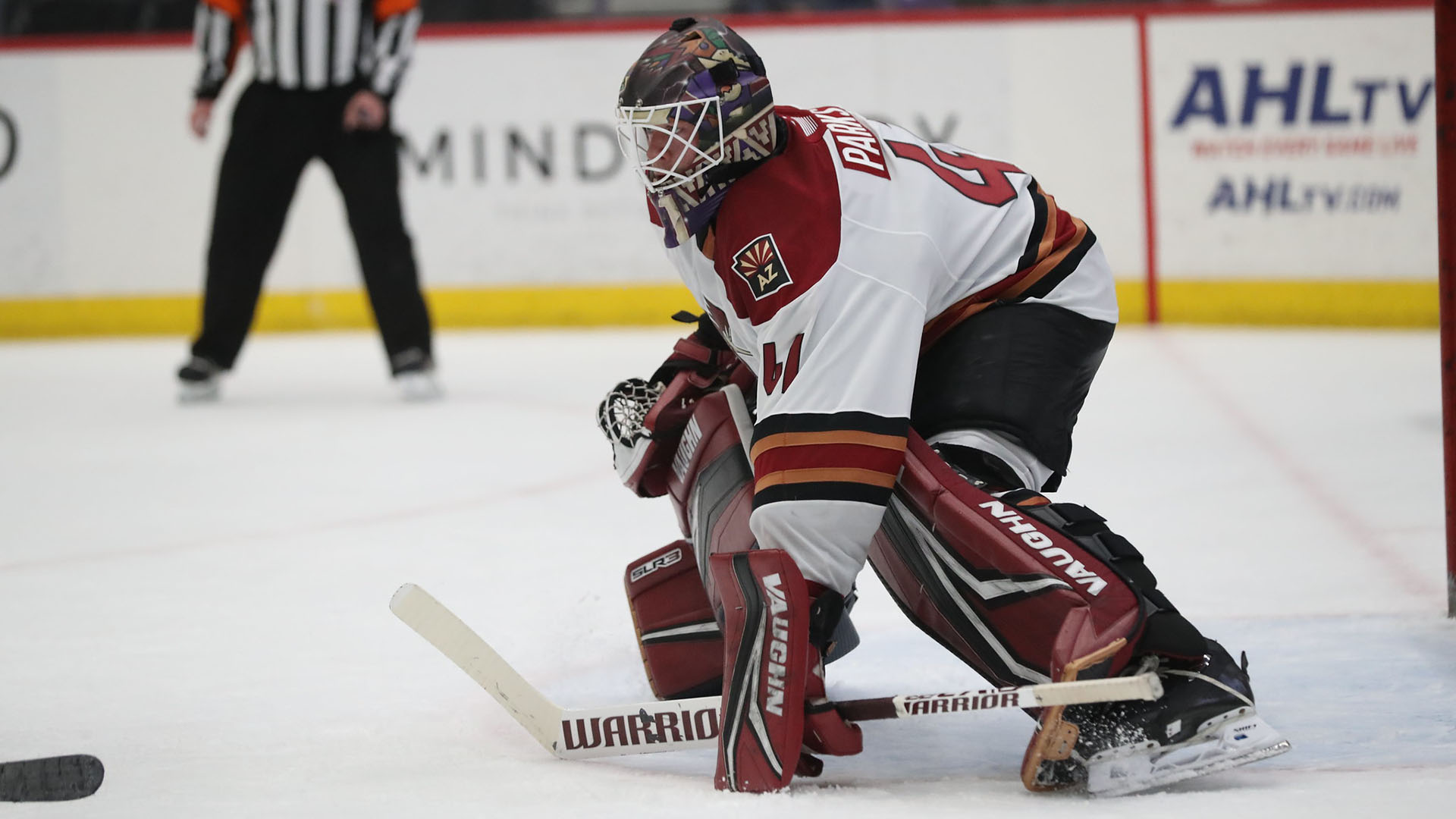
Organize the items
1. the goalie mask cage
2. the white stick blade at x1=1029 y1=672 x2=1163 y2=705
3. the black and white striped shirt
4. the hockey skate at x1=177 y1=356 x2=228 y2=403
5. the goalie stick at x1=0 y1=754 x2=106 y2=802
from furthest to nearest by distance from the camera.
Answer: the hockey skate at x1=177 y1=356 x2=228 y2=403
the black and white striped shirt
the goalie mask cage
the goalie stick at x1=0 y1=754 x2=106 y2=802
the white stick blade at x1=1029 y1=672 x2=1163 y2=705

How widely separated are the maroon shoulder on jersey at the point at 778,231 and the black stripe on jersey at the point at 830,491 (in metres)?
0.17

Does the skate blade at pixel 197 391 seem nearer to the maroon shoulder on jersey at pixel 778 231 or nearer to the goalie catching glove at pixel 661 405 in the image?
the goalie catching glove at pixel 661 405

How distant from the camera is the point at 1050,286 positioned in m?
1.90

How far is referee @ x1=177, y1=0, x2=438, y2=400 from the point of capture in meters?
4.66

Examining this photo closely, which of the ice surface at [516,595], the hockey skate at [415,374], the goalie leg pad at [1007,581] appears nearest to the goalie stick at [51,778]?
the ice surface at [516,595]

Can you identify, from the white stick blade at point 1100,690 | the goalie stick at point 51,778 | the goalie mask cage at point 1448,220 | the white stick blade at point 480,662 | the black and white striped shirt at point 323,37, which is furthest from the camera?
the black and white striped shirt at point 323,37

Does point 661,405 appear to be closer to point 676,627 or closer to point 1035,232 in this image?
point 676,627

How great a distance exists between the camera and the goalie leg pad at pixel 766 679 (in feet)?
5.28

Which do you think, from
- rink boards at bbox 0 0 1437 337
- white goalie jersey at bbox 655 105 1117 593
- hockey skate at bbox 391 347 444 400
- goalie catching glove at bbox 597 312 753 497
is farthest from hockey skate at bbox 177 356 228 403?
white goalie jersey at bbox 655 105 1117 593

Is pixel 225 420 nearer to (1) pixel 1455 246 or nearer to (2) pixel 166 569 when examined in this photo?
(2) pixel 166 569

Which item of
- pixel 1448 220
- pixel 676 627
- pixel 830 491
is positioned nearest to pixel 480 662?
pixel 676 627

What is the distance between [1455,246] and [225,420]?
3207 mm

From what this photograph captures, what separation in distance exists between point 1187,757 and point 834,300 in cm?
55

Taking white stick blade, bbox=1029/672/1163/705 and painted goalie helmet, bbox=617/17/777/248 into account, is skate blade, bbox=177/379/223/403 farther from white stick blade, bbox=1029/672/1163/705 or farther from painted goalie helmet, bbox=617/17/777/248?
white stick blade, bbox=1029/672/1163/705
